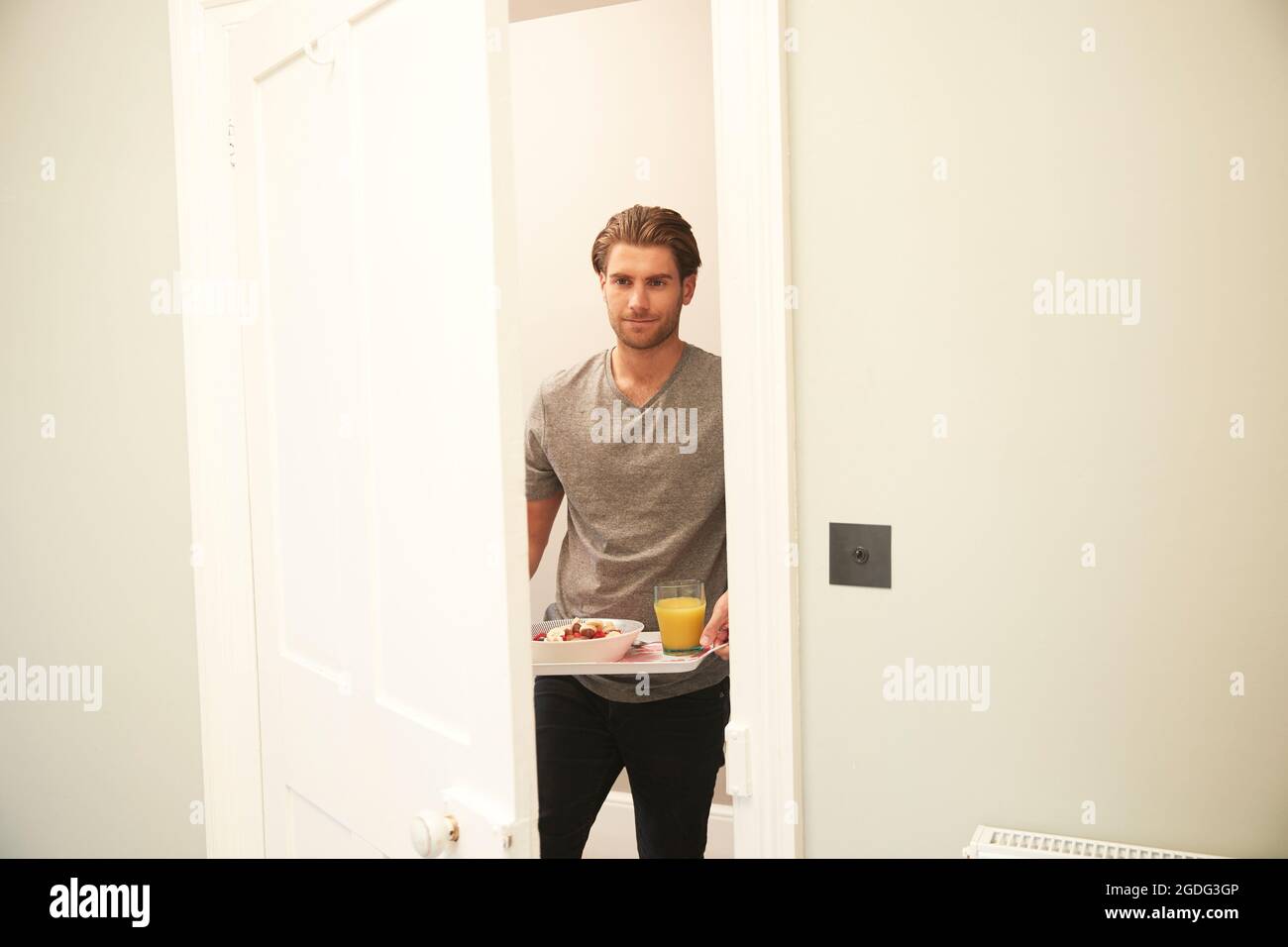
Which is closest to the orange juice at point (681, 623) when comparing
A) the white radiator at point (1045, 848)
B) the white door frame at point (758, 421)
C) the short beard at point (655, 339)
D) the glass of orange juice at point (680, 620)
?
the glass of orange juice at point (680, 620)

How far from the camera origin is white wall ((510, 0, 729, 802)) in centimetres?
278

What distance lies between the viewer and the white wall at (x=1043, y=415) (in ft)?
3.77

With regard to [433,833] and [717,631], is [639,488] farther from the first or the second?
[433,833]

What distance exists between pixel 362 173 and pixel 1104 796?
3.86ft

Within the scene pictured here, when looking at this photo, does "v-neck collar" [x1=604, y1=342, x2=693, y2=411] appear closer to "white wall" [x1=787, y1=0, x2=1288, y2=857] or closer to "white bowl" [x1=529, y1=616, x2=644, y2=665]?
"white bowl" [x1=529, y1=616, x2=644, y2=665]

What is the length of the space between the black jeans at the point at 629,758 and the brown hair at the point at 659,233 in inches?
34.2

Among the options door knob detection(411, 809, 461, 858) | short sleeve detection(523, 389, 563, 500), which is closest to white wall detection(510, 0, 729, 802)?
short sleeve detection(523, 389, 563, 500)

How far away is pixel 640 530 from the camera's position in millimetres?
2057

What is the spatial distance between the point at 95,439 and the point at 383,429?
857 mm

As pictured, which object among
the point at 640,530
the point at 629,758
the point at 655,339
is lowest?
the point at 629,758

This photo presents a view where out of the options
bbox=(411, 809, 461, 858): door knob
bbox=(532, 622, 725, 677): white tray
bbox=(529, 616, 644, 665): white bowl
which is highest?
bbox=(529, 616, 644, 665): white bowl

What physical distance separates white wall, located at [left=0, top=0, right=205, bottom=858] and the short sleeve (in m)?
0.67

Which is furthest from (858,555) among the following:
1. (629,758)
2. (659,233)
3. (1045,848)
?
(659,233)

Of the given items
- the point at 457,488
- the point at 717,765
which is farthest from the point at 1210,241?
the point at 717,765
